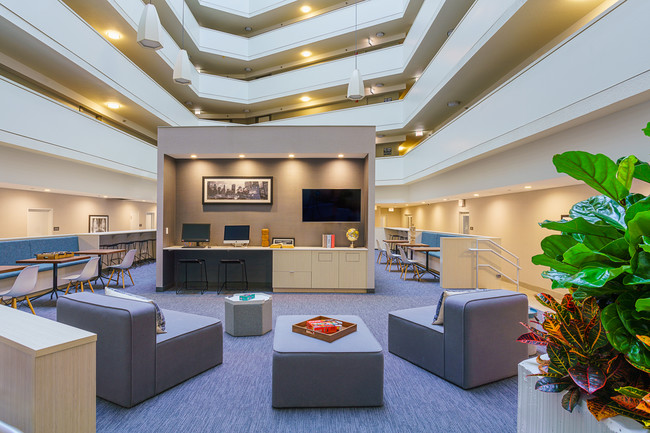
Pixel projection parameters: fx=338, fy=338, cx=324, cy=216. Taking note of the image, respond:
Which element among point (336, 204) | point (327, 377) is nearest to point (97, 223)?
point (336, 204)

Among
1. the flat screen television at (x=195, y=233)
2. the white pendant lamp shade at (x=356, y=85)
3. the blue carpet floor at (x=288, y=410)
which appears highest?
the white pendant lamp shade at (x=356, y=85)

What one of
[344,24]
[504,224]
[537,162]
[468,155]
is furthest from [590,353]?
[344,24]

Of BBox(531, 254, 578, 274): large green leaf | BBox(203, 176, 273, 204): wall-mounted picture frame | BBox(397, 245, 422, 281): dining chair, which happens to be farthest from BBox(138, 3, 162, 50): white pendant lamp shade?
BBox(531, 254, 578, 274): large green leaf

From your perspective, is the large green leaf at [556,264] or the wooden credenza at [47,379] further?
the wooden credenza at [47,379]

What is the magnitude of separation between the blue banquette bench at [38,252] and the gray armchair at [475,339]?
277 inches

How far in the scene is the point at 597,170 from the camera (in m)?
1.06

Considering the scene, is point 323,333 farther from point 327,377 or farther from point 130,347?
point 130,347

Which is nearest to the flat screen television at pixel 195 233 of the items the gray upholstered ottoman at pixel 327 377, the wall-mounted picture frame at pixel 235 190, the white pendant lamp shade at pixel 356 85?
the wall-mounted picture frame at pixel 235 190

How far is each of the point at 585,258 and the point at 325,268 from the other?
611 centimetres

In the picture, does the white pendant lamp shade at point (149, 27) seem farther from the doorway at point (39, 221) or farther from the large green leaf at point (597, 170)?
the large green leaf at point (597, 170)

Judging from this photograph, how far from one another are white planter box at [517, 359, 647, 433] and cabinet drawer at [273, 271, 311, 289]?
5.82 m

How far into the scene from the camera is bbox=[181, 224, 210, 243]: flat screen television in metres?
7.24

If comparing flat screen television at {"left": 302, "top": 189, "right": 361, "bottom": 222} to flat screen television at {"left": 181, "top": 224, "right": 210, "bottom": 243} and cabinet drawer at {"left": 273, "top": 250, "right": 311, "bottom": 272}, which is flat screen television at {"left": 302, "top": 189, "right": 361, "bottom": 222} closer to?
cabinet drawer at {"left": 273, "top": 250, "right": 311, "bottom": 272}

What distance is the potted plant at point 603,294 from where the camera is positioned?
905mm
